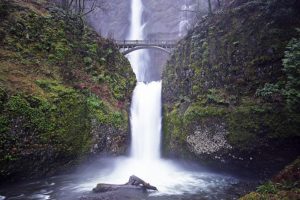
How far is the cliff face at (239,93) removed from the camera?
14.6 m

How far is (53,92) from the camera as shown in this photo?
52.5 feet

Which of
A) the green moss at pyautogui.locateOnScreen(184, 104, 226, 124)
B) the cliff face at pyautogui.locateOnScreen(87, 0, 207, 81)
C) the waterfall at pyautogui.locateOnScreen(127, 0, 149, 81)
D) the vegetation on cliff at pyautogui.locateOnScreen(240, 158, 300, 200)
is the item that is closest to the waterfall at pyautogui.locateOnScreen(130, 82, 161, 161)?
the green moss at pyautogui.locateOnScreen(184, 104, 226, 124)

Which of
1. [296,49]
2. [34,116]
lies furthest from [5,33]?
[296,49]

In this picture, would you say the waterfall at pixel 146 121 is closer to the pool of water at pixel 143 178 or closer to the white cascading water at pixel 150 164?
the white cascading water at pixel 150 164

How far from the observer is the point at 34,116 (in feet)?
46.9

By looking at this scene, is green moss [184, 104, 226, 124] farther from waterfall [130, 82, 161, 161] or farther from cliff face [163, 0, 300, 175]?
waterfall [130, 82, 161, 161]

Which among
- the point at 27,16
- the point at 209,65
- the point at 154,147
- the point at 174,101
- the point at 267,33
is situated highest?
the point at 27,16

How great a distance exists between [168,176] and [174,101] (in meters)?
5.88

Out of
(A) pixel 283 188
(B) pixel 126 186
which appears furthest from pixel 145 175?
(A) pixel 283 188

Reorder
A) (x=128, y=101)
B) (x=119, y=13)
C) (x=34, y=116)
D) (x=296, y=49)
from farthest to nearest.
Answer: (x=119, y=13)
(x=128, y=101)
(x=34, y=116)
(x=296, y=49)

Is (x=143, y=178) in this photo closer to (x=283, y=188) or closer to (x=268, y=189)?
(x=268, y=189)

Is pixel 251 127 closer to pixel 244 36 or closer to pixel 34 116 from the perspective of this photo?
pixel 244 36

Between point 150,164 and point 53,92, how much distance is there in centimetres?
750

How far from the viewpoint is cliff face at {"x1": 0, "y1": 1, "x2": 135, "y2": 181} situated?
1373cm
